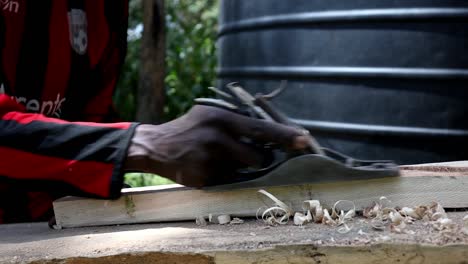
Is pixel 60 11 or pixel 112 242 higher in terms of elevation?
pixel 60 11

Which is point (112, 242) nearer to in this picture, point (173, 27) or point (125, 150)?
point (125, 150)

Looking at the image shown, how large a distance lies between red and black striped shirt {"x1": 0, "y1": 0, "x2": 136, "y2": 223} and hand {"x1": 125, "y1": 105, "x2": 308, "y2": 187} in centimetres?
6

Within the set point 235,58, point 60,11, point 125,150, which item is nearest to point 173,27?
point 235,58

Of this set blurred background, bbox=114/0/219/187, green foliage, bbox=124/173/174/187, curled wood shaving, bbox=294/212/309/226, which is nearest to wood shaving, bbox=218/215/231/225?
→ curled wood shaving, bbox=294/212/309/226

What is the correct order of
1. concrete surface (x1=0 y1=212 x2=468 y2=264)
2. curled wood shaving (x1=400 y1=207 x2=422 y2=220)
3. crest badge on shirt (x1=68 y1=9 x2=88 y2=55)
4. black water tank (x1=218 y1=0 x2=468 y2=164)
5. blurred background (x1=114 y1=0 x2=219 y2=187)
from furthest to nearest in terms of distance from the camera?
blurred background (x1=114 y1=0 x2=219 y2=187), black water tank (x1=218 y1=0 x2=468 y2=164), crest badge on shirt (x1=68 y1=9 x2=88 y2=55), curled wood shaving (x1=400 y1=207 x2=422 y2=220), concrete surface (x1=0 y1=212 x2=468 y2=264)

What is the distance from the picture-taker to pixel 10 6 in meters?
1.89

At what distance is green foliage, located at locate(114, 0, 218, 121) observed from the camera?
7.55 meters

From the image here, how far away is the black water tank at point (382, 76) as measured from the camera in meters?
3.09

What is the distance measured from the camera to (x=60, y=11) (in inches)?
80.5

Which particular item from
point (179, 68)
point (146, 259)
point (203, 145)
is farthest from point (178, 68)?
point (146, 259)

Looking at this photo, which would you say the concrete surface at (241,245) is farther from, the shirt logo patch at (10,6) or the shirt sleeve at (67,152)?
the shirt logo patch at (10,6)

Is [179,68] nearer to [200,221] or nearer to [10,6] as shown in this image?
[10,6]

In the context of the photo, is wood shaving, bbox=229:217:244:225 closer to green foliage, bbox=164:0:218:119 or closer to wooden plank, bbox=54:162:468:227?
wooden plank, bbox=54:162:468:227

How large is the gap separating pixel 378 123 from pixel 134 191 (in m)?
1.78
